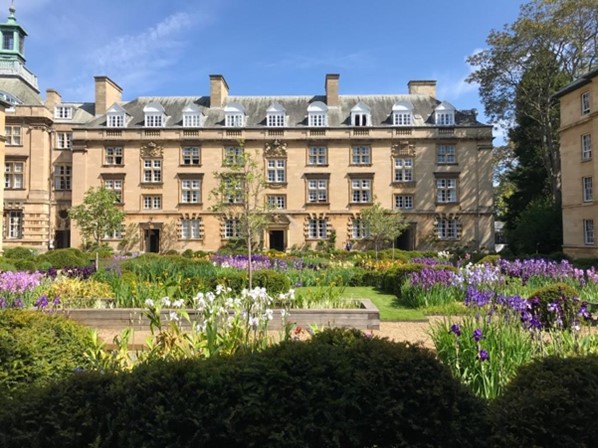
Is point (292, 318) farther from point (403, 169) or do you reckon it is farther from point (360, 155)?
point (403, 169)

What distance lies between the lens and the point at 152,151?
3691 centimetres

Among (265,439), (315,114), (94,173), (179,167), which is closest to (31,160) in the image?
(94,173)

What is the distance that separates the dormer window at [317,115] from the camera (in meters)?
37.2

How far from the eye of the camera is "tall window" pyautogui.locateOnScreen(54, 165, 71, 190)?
38.7 m

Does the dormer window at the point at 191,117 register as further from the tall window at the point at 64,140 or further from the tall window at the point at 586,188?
the tall window at the point at 586,188

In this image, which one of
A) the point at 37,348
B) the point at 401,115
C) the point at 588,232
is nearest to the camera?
the point at 37,348

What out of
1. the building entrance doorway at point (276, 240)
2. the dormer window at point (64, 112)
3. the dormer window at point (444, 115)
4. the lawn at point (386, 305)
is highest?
the dormer window at point (64, 112)

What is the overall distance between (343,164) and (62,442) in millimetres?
34894

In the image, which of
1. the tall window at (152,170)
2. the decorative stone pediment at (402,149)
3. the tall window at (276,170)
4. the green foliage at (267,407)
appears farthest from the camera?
the tall window at (152,170)

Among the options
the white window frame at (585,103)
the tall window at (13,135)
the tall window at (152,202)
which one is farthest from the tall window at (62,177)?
the white window frame at (585,103)

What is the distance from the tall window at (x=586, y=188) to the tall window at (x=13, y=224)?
43629mm

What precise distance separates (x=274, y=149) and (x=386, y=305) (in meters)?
26.9

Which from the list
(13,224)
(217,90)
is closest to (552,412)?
(217,90)

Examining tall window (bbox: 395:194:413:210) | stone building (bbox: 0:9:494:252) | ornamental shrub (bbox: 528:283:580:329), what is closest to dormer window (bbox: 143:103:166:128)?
stone building (bbox: 0:9:494:252)
